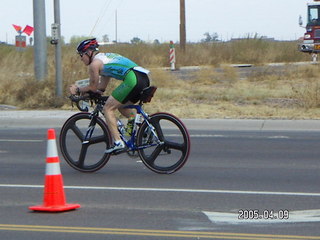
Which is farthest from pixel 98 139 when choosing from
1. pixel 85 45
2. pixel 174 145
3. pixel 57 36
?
pixel 57 36

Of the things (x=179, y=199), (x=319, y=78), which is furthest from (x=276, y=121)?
(x=319, y=78)

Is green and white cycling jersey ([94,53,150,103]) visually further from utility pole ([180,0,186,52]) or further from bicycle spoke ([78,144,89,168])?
utility pole ([180,0,186,52])

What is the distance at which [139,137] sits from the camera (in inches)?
404

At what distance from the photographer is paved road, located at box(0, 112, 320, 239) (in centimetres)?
729

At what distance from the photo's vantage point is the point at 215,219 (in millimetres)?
7691

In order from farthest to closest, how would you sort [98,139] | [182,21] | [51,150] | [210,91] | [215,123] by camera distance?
[182,21] → [210,91] → [215,123] → [98,139] → [51,150]

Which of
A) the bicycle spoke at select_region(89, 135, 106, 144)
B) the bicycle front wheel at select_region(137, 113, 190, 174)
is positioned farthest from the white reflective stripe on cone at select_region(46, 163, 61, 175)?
the bicycle spoke at select_region(89, 135, 106, 144)

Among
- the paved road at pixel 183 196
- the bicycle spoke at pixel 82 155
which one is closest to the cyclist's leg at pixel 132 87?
the bicycle spoke at pixel 82 155

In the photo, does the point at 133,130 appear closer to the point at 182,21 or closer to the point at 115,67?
the point at 115,67

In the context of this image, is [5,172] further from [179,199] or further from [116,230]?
[116,230]

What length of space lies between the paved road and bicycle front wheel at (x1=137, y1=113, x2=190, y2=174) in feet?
0.55

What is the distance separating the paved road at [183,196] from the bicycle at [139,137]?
19cm

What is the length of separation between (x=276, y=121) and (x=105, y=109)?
7.25 meters

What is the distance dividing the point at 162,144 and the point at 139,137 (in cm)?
32
